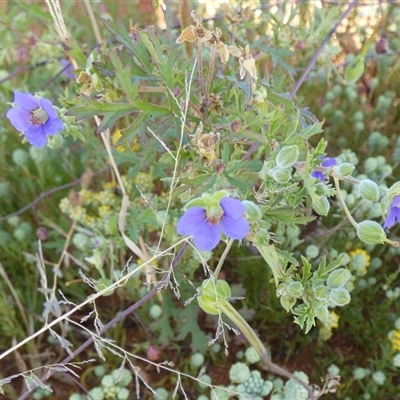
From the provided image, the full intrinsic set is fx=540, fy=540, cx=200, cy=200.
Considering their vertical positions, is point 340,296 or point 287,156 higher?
point 287,156

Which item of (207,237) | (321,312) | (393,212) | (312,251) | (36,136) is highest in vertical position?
(36,136)

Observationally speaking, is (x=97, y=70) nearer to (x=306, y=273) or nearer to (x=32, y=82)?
(x=306, y=273)

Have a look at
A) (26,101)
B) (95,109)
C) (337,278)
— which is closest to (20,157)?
(26,101)

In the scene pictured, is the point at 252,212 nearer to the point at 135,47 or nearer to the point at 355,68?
the point at 135,47

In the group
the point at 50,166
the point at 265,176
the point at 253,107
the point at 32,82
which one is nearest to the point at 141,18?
the point at 32,82

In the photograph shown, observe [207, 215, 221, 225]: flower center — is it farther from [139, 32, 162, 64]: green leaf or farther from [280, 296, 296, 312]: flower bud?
[139, 32, 162, 64]: green leaf

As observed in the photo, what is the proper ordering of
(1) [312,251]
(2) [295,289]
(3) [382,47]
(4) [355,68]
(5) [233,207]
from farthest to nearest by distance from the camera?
1. (3) [382,47]
2. (4) [355,68]
3. (1) [312,251]
4. (2) [295,289]
5. (5) [233,207]
